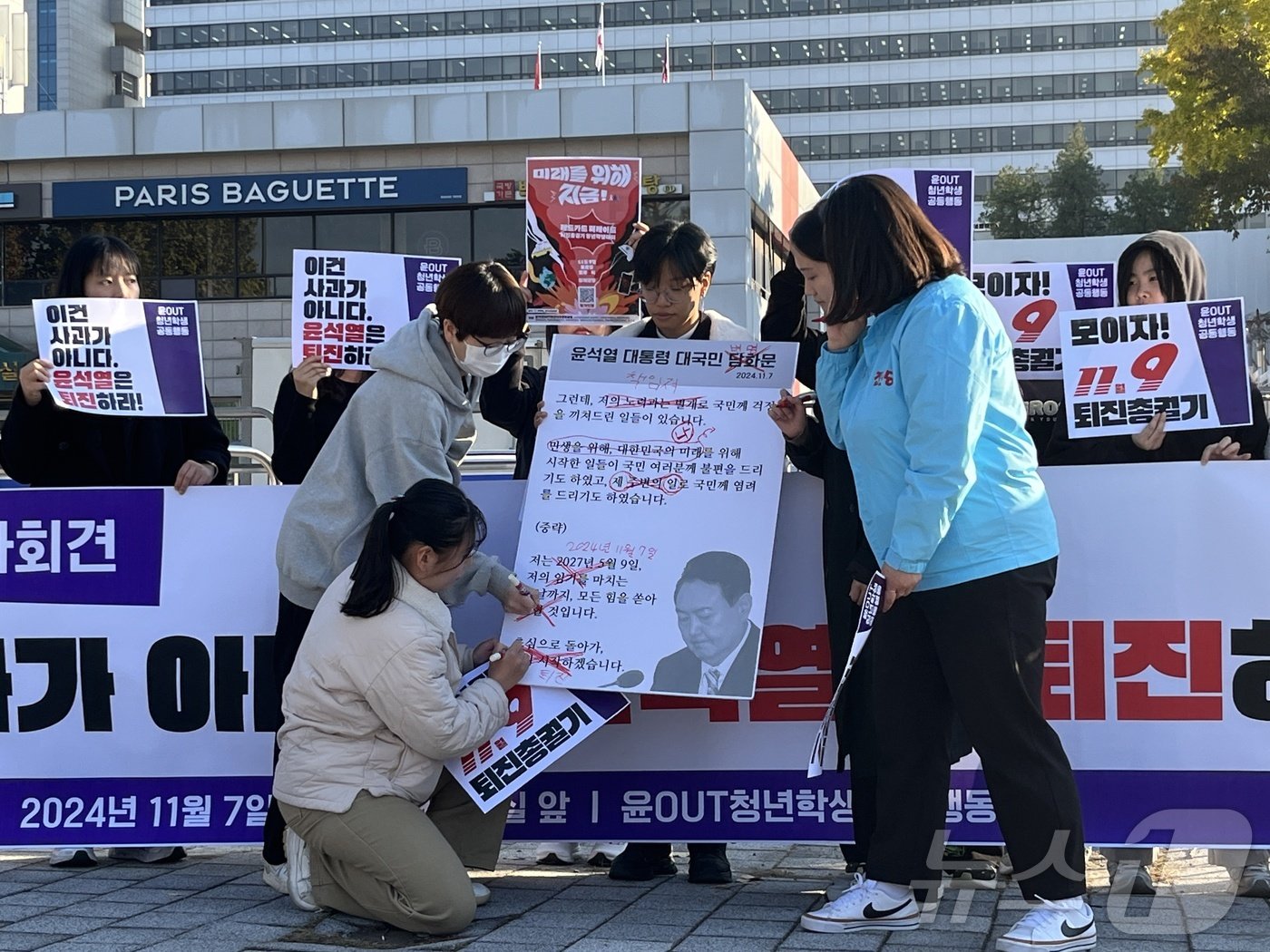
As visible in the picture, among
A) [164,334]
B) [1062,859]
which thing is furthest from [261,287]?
[1062,859]

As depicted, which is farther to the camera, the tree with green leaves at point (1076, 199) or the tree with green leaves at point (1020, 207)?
the tree with green leaves at point (1020, 207)

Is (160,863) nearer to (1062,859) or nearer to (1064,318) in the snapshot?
(1062,859)

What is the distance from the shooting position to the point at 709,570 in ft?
14.2

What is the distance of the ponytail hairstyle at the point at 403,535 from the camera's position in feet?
12.6

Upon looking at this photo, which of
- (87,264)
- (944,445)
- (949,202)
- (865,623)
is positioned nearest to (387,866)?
(865,623)

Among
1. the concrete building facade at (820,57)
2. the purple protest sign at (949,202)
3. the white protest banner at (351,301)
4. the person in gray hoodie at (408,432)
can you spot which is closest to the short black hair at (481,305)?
the person in gray hoodie at (408,432)

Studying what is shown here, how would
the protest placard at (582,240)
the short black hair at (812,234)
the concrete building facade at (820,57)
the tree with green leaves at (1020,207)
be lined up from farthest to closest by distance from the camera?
the concrete building facade at (820,57) < the tree with green leaves at (1020,207) < the protest placard at (582,240) < the short black hair at (812,234)

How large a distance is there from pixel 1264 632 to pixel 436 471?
8.05 ft

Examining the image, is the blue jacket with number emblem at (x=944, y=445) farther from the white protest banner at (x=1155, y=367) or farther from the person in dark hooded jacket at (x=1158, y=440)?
the person in dark hooded jacket at (x=1158, y=440)

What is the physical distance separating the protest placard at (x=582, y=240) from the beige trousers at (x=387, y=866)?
1839 mm

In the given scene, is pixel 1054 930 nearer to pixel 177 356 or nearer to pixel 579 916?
pixel 579 916

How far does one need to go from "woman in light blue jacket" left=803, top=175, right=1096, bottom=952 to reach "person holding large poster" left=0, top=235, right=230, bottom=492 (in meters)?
2.30

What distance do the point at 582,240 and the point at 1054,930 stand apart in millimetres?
2730

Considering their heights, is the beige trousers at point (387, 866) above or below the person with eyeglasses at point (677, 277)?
below
